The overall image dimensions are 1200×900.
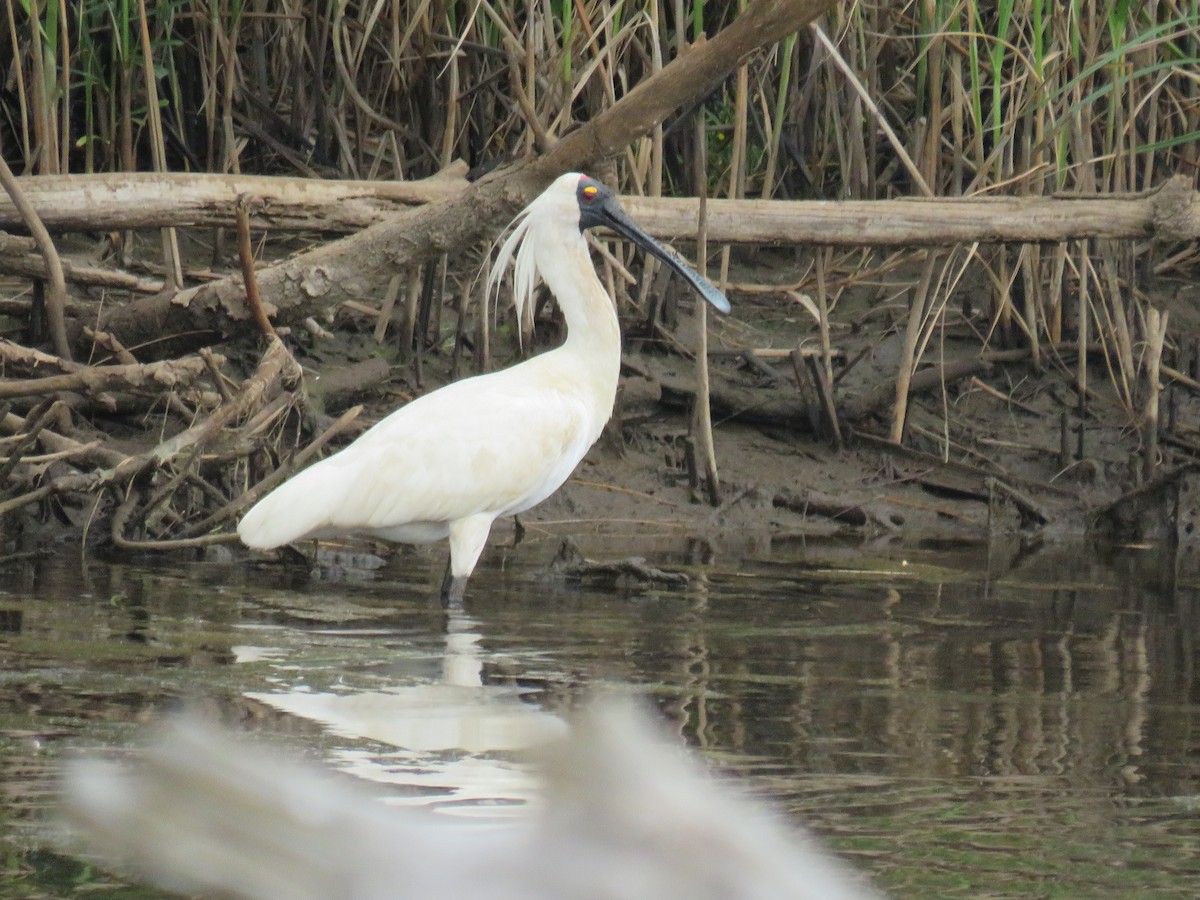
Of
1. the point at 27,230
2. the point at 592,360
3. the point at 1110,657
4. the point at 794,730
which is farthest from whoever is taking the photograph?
the point at 27,230

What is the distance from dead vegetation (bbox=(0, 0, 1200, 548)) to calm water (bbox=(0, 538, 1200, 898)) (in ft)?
3.03

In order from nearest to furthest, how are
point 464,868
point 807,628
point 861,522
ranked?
1. point 464,868
2. point 807,628
3. point 861,522

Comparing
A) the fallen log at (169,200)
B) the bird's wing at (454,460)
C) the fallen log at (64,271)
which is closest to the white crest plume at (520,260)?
the fallen log at (169,200)

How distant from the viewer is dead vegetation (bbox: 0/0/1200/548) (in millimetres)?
6633

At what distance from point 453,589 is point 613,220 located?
5.33 ft

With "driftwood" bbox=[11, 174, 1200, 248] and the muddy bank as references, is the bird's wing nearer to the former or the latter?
the muddy bank

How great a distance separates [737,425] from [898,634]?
3.47 meters

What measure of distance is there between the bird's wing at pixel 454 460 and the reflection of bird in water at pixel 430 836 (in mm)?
5035

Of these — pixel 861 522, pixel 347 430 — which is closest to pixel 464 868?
pixel 347 430

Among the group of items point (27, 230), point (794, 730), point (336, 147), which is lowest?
point (794, 730)

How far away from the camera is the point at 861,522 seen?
26.9 feet

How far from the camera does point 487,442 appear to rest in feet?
19.8

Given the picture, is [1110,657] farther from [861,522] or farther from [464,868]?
[464,868]

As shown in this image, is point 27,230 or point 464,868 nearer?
point 464,868
